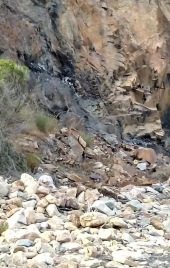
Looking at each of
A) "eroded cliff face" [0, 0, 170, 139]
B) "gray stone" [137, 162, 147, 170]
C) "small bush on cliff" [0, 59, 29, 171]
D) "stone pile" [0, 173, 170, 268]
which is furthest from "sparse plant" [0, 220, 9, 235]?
"eroded cliff face" [0, 0, 170, 139]

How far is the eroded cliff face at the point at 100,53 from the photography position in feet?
46.6

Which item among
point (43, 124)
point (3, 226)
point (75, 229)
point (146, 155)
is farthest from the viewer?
point (146, 155)

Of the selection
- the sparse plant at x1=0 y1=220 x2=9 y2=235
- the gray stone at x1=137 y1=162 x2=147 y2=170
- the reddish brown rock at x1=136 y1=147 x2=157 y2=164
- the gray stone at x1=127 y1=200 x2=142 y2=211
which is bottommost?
the reddish brown rock at x1=136 y1=147 x2=157 y2=164

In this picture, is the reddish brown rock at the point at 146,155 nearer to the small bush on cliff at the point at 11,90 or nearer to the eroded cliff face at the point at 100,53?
the eroded cliff face at the point at 100,53

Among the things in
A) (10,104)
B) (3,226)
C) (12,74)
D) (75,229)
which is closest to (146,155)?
(12,74)

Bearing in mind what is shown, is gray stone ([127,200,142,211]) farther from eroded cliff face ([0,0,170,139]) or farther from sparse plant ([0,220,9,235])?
eroded cliff face ([0,0,170,139])

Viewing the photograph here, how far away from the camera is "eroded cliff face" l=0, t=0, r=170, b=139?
46.6 ft

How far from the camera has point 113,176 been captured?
959 centimetres

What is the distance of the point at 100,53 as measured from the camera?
18.6 m

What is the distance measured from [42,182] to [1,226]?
193 centimetres

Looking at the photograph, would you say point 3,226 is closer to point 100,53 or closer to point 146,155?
point 146,155

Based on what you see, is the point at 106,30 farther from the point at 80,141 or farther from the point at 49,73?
the point at 80,141

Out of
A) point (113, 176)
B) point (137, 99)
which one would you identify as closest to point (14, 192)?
point (113, 176)

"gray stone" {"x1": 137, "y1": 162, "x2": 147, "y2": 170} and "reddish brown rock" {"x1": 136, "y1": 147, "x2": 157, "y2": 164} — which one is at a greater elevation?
"gray stone" {"x1": 137, "y1": 162, "x2": 147, "y2": 170}
